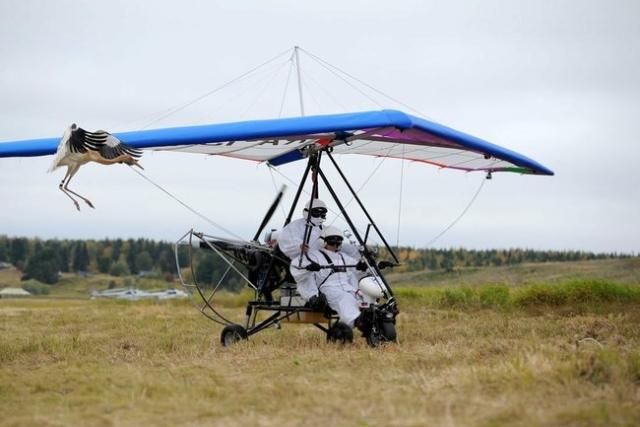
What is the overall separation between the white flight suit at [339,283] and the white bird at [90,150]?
2685 mm

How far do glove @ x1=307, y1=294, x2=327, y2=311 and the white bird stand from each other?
272 centimetres

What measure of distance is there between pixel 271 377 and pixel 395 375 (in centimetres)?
108

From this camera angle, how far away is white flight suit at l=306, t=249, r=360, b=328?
32.2 ft

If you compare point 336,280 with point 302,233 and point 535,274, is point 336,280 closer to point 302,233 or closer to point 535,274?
point 302,233

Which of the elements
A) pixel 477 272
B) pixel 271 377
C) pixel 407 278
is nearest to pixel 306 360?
pixel 271 377

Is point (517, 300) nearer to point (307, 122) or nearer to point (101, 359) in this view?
point (307, 122)

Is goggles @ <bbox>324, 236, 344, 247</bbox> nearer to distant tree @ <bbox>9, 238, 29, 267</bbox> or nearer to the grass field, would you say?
the grass field

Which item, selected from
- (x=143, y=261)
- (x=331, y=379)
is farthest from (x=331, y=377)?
(x=143, y=261)

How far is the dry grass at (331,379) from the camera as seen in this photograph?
5476 millimetres

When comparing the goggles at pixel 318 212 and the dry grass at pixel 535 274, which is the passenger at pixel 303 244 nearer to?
the goggles at pixel 318 212

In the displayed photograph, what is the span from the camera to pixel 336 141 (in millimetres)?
10703

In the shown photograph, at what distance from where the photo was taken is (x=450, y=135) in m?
10.0

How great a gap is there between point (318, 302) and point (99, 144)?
3195mm

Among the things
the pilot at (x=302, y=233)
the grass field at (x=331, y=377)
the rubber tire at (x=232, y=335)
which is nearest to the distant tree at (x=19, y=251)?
the grass field at (x=331, y=377)
